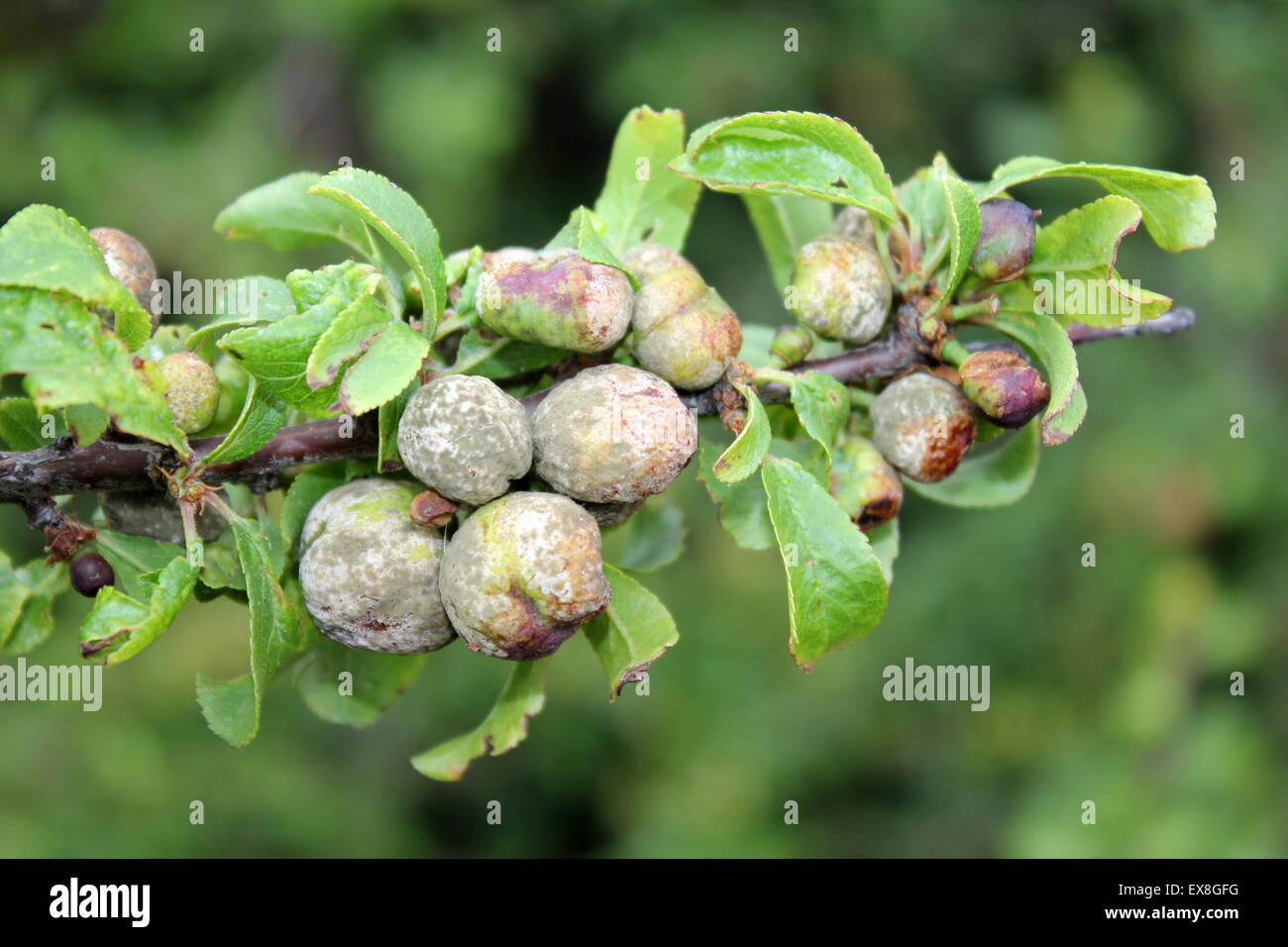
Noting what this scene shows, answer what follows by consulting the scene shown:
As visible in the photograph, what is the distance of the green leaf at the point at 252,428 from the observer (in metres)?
0.88

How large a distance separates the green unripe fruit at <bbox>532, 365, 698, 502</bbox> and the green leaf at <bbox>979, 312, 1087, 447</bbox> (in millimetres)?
337

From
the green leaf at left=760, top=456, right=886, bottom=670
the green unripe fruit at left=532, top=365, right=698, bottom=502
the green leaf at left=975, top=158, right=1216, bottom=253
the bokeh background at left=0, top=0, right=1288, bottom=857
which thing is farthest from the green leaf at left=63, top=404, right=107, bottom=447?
the bokeh background at left=0, top=0, right=1288, bottom=857

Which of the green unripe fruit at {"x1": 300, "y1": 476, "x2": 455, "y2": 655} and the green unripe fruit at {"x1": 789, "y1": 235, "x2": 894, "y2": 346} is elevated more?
the green unripe fruit at {"x1": 789, "y1": 235, "x2": 894, "y2": 346}

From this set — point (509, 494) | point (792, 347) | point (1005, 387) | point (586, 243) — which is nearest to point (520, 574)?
point (509, 494)

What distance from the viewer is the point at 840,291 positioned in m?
1.05

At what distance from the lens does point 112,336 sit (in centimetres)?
84

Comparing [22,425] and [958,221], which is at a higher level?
[958,221]

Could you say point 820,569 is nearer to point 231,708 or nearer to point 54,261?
point 231,708

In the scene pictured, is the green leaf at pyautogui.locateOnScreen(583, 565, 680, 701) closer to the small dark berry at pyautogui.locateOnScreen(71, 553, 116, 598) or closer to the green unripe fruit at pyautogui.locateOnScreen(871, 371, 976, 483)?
the green unripe fruit at pyautogui.locateOnScreen(871, 371, 976, 483)

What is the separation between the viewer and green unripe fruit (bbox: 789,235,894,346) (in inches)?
41.4

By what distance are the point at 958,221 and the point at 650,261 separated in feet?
0.98

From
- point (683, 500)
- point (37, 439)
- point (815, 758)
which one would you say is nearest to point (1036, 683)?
point (815, 758)

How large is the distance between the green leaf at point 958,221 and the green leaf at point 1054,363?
83 mm

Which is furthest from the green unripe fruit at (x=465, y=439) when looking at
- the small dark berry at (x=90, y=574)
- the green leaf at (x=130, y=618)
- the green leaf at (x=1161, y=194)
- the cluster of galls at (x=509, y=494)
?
the green leaf at (x=1161, y=194)
